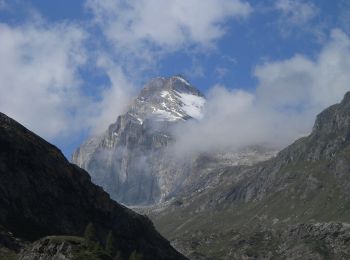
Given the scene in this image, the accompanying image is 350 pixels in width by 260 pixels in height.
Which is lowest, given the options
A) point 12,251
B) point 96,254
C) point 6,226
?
point 96,254

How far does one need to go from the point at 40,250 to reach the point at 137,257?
41100 mm

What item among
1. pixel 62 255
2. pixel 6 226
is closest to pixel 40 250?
pixel 62 255

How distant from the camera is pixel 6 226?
199625 mm

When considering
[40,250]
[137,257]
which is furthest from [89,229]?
[40,250]

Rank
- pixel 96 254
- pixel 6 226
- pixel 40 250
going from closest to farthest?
pixel 96 254, pixel 40 250, pixel 6 226

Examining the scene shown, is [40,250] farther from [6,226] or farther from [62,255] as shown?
[6,226]

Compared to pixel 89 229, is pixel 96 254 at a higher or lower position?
lower

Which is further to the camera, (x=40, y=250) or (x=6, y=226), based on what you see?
(x=6, y=226)

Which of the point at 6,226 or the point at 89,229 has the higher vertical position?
the point at 6,226

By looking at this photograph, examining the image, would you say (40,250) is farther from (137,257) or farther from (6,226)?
(6,226)

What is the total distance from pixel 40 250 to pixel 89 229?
28212 millimetres

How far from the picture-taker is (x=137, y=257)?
605ft

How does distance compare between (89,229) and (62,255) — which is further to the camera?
(89,229)

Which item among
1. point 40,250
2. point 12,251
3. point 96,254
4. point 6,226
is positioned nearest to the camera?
point 96,254
